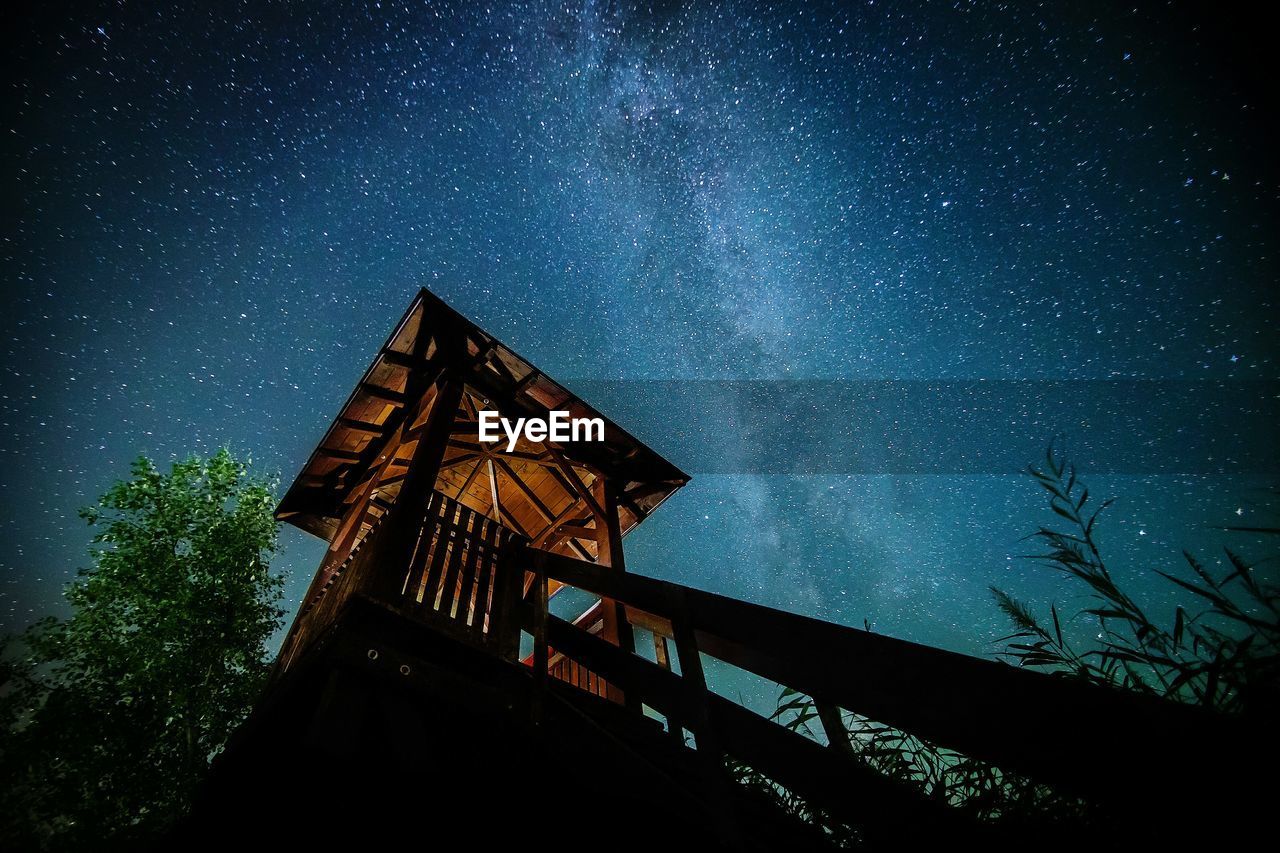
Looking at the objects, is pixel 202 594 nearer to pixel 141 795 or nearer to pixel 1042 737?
pixel 141 795

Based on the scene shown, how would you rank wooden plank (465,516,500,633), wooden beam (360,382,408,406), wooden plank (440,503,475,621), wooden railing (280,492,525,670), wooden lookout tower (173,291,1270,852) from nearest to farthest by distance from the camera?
wooden lookout tower (173,291,1270,852), wooden railing (280,492,525,670), wooden plank (440,503,475,621), wooden plank (465,516,500,633), wooden beam (360,382,408,406)

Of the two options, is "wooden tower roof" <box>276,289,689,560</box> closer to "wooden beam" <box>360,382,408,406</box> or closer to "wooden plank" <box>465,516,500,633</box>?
"wooden beam" <box>360,382,408,406</box>

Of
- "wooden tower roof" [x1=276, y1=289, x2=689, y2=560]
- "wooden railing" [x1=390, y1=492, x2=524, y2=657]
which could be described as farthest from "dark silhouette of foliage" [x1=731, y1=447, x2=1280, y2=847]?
"wooden tower roof" [x1=276, y1=289, x2=689, y2=560]

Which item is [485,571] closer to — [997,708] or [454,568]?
[454,568]

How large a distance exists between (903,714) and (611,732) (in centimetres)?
212

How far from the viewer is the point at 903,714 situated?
123 cm

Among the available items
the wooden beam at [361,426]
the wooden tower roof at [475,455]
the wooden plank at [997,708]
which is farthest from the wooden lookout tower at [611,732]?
the wooden beam at [361,426]

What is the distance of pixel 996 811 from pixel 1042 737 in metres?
2.19

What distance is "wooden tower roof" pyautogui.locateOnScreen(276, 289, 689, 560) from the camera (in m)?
5.46

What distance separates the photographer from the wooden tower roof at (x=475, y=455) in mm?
5461

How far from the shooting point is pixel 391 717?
2.40m

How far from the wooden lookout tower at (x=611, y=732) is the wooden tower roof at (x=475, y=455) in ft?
5.16

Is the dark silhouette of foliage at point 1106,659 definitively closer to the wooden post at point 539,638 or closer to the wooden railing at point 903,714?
the wooden railing at point 903,714

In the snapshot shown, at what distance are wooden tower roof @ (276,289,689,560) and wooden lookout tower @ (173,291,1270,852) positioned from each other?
1.57 metres
